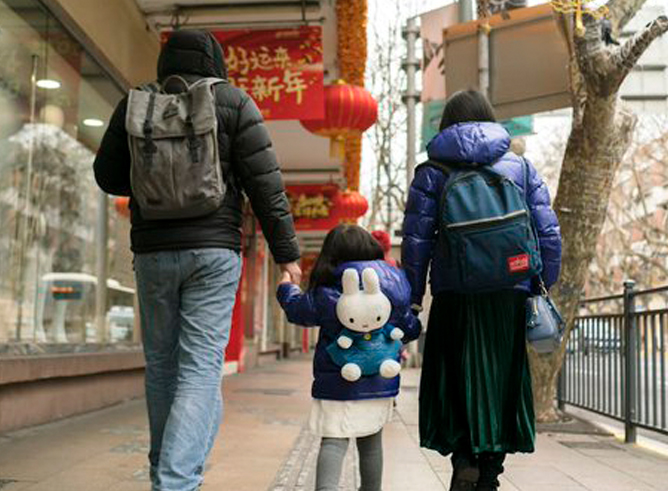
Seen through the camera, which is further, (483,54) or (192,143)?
(483,54)

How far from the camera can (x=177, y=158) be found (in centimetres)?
297

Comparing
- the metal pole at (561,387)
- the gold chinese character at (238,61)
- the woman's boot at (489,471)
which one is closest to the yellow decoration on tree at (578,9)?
the gold chinese character at (238,61)

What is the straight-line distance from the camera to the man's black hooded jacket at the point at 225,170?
3.06 meters

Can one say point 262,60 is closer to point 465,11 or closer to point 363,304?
point 465,11

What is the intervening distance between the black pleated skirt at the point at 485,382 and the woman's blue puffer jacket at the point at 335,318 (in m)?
0.21

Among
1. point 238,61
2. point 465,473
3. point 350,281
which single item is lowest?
point 465,473

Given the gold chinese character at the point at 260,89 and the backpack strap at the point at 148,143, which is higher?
the gold chinese character at the point at 260,89

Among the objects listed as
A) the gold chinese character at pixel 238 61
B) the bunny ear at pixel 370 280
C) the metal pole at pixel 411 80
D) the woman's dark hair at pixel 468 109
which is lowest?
the bunny ear at pixel 370 280

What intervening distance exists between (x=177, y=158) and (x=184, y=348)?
2.37 feet

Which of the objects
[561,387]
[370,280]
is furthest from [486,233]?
[561,387]

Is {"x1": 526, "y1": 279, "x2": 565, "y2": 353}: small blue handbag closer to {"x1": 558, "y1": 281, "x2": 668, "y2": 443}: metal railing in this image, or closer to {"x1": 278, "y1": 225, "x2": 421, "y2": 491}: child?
{"x1": 278, "y1": 225, "x2": 421, "y2": 491}: child

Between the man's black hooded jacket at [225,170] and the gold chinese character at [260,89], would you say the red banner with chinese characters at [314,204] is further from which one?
the man's black hooded jacket at [225,170]

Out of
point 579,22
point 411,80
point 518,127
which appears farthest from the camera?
point 411,80

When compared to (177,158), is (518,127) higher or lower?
higher
